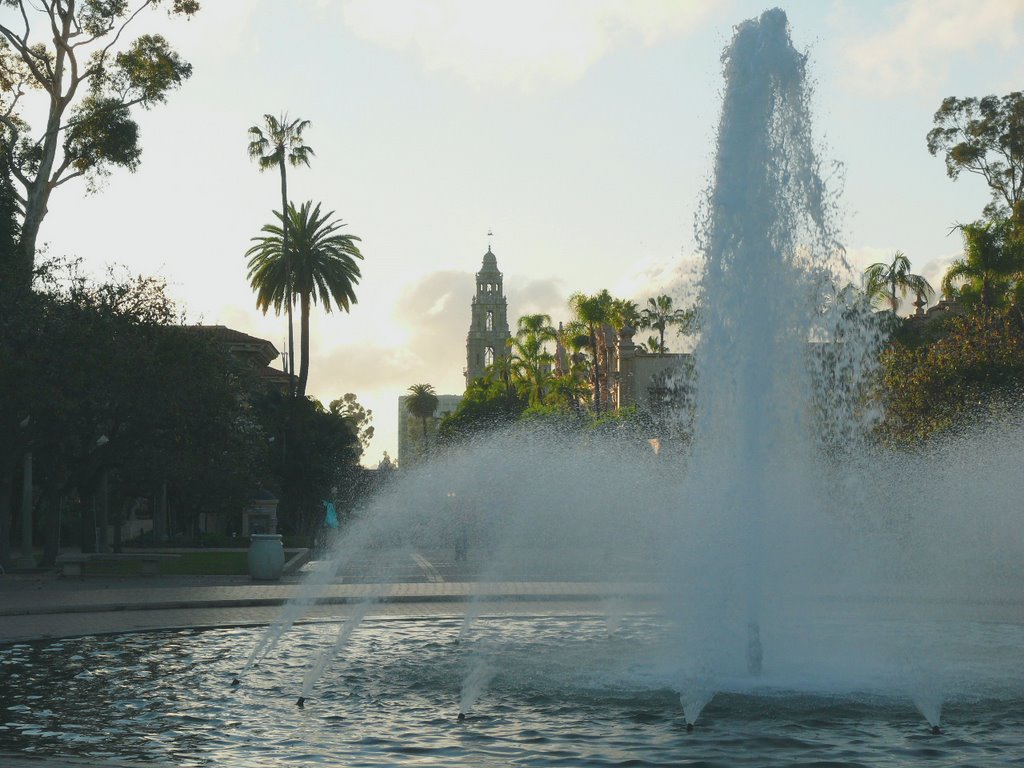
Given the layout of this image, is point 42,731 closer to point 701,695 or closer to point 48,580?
point 701,695

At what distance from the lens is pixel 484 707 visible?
454 inches

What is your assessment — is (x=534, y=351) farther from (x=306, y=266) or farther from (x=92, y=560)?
(x=92, y=560)

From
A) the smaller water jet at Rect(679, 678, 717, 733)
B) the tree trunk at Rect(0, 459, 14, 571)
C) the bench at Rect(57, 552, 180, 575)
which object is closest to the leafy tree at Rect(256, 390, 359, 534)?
the tree trunk at Rect(0, 459, 14, 571)

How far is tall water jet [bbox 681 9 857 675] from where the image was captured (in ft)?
43.1

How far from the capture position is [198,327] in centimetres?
3991

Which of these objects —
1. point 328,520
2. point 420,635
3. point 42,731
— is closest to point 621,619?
point 420,635

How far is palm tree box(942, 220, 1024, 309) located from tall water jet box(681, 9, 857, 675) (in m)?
34.8

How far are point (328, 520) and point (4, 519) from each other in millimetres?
35712

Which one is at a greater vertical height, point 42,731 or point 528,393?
point 528,393

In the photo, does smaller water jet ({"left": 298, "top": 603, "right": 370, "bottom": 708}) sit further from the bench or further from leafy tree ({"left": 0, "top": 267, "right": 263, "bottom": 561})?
leafy tree ({"left": 0, "top": 267, "right": 263, "bottom": 561})

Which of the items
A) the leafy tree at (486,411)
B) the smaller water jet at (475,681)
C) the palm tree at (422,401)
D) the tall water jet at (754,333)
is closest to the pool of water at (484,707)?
the smaller water jet at (475,681)

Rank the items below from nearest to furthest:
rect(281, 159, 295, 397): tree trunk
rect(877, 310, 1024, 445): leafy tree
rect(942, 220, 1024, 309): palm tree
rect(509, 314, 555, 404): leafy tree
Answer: rect(877, 310, 1024, 445): leafy tree < rect(942, 220, 1024, 309): palm tree < rect(281, 159, 295, 397): tree trunk < rect(509, 314, 555, 404): leafy tree

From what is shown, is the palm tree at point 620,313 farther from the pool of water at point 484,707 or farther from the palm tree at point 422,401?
the palm tree at point 422,401

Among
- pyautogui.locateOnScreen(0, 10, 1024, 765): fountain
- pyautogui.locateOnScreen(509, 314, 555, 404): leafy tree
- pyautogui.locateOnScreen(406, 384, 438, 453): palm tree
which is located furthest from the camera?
pyautogui.locateOnScreen(406, 384, 438, 453): palm tree
